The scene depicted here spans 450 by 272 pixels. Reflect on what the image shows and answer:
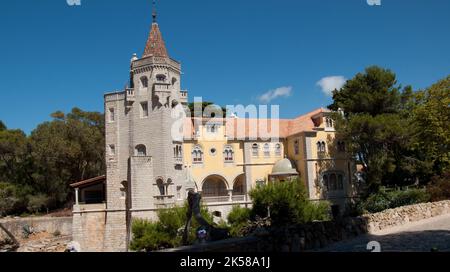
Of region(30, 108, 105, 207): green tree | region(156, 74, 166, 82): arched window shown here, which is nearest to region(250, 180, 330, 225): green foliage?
region(156, 74, 166, 82): arched window

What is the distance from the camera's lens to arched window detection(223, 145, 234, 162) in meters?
38.0

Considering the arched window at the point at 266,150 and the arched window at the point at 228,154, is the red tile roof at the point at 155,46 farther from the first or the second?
the arched window at the point at 266,150

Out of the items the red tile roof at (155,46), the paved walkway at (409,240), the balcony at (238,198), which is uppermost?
the red tile roof at (155,46)

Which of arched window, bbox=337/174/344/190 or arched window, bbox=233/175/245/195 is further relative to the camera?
arched window, bbox=233/175/245/195

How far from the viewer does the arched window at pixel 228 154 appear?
3803 cm

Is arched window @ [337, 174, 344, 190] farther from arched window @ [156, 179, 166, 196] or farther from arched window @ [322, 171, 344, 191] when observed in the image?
arched window @ [156, 179, 166, 196]

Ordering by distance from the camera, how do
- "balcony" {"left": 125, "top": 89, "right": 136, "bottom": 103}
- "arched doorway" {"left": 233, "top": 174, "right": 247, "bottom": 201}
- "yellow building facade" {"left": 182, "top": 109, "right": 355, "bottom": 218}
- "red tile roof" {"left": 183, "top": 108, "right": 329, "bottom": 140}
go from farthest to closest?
"arched doorway" {"left": 233, "top": 174, "right": 247, "bottom": 201}, "red tile roof" {"left": 183, "top": 108, "right": 329, "bottom": 140}, "yellow building facade" {"left": 182, "top": 109, "right": 355, "bottom": 218}, "balcony" {"left": 125, "top": 89, "right": 136, "bottom": 103}

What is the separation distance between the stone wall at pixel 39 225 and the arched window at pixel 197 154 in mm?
15736

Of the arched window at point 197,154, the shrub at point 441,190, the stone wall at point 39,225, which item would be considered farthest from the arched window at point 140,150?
the shrub at point 441,190

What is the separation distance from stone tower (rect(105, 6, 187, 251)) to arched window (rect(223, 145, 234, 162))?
4.97 meters

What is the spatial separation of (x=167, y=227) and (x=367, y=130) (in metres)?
19.9
